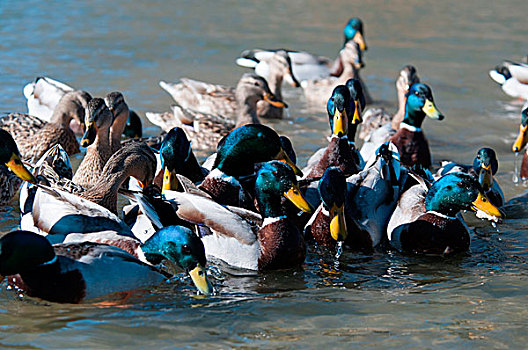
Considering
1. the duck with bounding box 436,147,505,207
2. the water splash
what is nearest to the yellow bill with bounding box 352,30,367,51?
the water splash

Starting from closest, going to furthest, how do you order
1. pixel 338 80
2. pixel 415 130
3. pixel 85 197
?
pixel 85 197 < pixel 415 130 < pixel 338 80

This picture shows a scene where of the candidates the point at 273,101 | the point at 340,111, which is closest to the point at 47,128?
the point at 273,101

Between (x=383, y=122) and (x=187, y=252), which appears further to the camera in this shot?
(x=383, y=122)

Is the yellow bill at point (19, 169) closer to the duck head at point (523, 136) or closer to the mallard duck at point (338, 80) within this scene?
the duck head at point (523, 136)

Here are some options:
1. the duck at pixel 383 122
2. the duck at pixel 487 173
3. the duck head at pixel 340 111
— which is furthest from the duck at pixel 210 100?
the duck at pixel 487 173

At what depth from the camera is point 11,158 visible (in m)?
5.97

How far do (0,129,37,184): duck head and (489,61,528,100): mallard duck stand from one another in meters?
7.33

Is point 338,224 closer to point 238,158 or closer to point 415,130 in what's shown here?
point 238,158

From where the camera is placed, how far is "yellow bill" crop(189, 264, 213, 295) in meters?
4.96

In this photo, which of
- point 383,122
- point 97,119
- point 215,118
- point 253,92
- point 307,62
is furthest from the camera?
point 307,62

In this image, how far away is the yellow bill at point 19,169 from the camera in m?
5.91

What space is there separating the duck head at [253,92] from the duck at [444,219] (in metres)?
4.03

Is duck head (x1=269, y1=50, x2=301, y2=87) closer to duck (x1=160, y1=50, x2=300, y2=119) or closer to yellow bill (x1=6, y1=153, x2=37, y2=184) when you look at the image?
duck (x1=160, y1=50, x2=300, y2=119)

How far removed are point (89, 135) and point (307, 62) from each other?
581 cm
